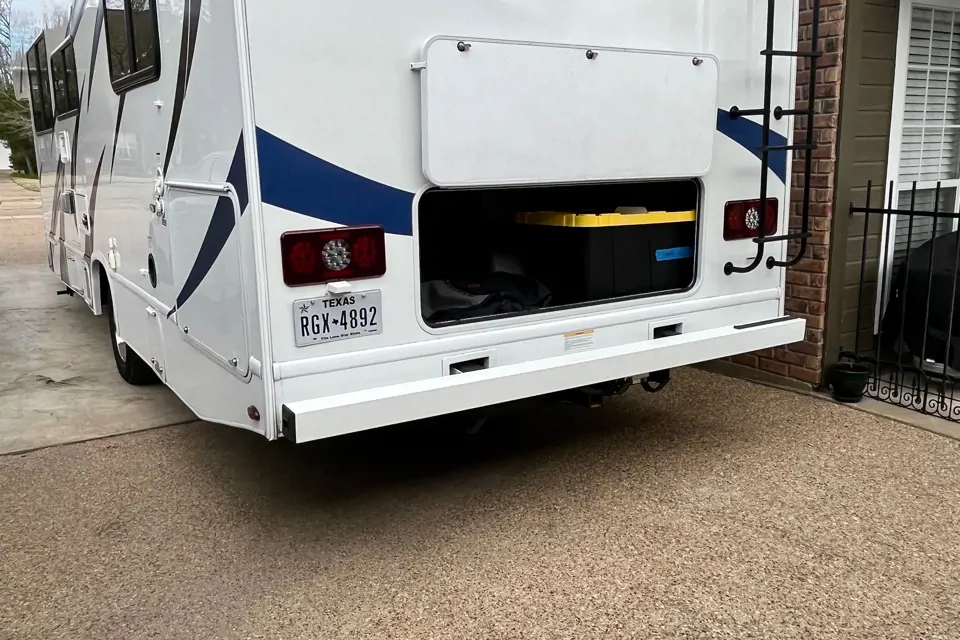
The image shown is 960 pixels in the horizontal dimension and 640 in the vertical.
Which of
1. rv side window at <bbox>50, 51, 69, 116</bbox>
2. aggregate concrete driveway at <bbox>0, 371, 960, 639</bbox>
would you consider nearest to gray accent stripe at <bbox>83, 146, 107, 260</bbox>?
rv side window at <bbox>50, 51, 69, 116</bbox>

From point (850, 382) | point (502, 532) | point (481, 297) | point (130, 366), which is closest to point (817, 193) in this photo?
point (850, 382)

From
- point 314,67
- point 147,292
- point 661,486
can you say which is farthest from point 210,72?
point 661,486

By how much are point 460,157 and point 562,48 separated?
2.07 feet

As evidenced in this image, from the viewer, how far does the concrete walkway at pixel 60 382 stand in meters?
4.89

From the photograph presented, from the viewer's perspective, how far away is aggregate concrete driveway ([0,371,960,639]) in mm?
2896

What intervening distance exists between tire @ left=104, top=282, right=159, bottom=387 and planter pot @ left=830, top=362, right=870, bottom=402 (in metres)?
4.40

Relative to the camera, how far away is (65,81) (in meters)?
5.61

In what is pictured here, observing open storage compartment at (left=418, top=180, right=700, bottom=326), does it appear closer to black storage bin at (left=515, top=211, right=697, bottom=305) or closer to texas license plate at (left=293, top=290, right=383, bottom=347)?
black storage bin at (left=515, top=211, right=697, bottom=305)

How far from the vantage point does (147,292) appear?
13.7ft

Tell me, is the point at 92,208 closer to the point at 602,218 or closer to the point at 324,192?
the point at 324,192

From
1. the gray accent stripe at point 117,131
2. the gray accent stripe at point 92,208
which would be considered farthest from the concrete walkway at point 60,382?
the gray accent stripe at point 117,131

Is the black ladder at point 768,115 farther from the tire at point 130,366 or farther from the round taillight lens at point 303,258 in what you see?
the tire at point 130,366

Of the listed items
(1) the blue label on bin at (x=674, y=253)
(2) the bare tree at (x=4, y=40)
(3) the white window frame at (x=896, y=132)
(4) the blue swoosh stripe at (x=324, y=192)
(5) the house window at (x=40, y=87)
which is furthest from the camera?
(2) the bare tree at (x=4, y=40)

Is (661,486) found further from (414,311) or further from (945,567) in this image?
(414,311)
